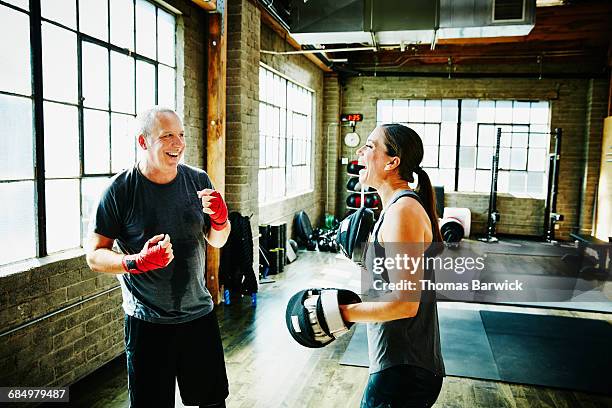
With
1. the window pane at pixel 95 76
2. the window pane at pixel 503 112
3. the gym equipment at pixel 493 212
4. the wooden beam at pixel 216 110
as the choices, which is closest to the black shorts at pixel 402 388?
the window pane at pixel 95 76

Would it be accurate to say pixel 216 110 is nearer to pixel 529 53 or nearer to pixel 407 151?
pixel 407 151

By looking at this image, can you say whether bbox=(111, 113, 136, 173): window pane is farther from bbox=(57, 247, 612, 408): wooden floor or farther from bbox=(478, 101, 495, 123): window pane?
bbox=(478, 101, 495, 123): window pane

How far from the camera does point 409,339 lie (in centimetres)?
160

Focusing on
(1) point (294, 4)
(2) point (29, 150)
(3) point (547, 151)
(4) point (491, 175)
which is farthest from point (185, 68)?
(3) point (547, 151)

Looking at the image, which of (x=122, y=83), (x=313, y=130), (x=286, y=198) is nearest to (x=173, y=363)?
(x=122, y=83)

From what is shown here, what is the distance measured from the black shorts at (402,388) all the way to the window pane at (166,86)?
377cm

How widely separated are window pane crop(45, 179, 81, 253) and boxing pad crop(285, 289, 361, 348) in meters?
2.39

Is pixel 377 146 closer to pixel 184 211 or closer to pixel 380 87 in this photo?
pixel 184 211

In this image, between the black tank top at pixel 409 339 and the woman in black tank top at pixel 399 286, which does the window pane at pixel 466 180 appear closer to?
the woman in black tank top at pixel 399 286

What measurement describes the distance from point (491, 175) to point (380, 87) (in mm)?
2953

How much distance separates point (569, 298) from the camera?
6117 mm

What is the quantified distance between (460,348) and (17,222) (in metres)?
3.56

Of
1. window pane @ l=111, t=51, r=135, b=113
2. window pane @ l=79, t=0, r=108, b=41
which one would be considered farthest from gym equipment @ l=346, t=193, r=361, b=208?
window pane @ l=79, t=0, r=108, b=41

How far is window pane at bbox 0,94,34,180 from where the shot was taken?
9.81 ft
